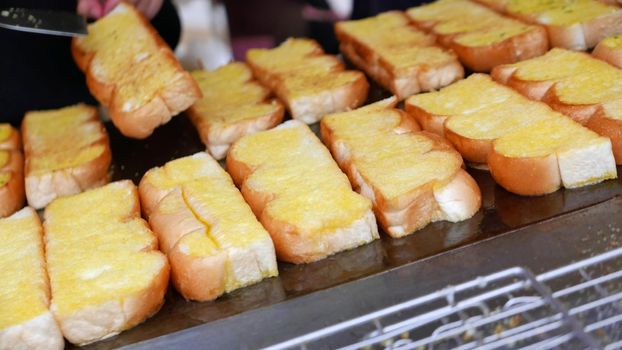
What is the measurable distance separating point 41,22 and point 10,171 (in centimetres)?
61

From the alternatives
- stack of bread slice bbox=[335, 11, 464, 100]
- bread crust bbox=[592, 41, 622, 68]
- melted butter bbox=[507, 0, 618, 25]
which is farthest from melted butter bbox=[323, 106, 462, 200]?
melted butter bbox=[507, 0, 618, 25]

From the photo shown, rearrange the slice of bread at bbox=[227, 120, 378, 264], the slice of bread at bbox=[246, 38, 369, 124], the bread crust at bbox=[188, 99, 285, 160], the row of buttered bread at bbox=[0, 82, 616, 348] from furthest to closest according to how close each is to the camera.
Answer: the slice of bread at bbox=[246, 38, 369, 124] < the bread crust at bbox=[188, 99, 285, 160] < the slice of bread at bbox=[227, 120, 378, 264] < the row of buttered bread at bbox=[0, 82, 616, 348]

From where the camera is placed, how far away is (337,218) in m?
2.37

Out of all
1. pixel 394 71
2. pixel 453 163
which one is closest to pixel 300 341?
pixel 453 163

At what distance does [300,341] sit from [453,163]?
1.05 meters

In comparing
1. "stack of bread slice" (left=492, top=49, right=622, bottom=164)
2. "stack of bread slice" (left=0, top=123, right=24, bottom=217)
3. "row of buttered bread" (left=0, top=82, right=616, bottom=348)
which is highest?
"stack of bread slice" (left=492, top=49, right=622, bottom=164)

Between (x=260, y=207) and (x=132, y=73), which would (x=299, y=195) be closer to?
(x=260, y=207)

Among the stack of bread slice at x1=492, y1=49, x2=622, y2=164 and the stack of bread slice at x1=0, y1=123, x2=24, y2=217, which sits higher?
the stack of bread slice at x1=492, y1=49, x2=622, y2=164

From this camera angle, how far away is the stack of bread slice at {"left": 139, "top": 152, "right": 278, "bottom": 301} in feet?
7.45

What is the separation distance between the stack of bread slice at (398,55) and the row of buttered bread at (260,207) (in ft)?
1.35

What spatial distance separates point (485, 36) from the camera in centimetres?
346

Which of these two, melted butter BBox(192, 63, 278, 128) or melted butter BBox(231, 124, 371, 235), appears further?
melted butter BBox(192, 63, 278, 128)

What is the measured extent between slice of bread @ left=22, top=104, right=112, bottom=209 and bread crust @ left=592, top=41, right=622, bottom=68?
202 cm

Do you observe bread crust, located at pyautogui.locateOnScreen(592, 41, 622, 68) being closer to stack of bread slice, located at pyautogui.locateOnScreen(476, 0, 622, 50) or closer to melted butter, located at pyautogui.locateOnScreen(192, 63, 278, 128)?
stack of bread slice, located at pyautogui.locateOnScreen(476, 0, 622, 50)
